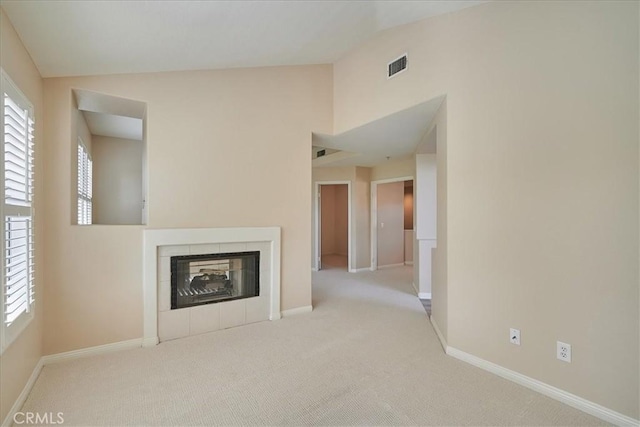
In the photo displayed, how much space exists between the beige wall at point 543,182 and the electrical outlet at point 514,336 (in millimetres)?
43

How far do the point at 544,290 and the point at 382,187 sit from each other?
499cm

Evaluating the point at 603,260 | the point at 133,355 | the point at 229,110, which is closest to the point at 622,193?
the point at 603,260

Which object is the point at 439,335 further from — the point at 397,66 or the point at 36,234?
the point at 36,234

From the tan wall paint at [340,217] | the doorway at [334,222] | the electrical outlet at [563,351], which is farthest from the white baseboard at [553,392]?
the tan wall paint at [340,217]

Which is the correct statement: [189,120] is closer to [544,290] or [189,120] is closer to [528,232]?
[528,232]

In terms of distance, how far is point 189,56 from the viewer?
261cm

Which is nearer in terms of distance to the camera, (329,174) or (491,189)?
(491,189)

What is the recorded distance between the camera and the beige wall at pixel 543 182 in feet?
5.61

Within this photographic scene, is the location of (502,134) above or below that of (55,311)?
above

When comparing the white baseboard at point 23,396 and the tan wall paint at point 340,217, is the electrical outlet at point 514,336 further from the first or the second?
the tan wall paint at point 340,217

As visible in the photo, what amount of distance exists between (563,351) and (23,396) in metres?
3.54

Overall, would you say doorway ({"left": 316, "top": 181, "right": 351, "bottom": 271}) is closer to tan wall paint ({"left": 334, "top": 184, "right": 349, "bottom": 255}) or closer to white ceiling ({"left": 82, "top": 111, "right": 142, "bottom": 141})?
tan wall paint ({"left": 334, "top": 184, "right": 349, "bottom": 255})

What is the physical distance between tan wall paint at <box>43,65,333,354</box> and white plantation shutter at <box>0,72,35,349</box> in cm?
37

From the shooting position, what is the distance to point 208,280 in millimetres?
3150
